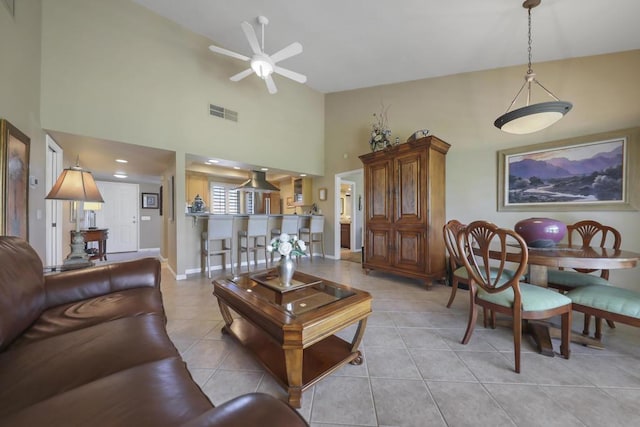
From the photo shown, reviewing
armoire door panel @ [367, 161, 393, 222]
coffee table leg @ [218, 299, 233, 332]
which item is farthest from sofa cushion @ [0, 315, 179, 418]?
armoire door panel @ [367, 161, 393, 222]

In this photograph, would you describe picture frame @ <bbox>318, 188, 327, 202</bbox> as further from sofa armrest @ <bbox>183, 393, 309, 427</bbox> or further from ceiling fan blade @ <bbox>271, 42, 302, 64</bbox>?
sofa armrest @ <bbox>183, 393, 309, 427</bbox>

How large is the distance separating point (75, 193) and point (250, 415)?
2.63 metres

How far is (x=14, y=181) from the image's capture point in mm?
1858

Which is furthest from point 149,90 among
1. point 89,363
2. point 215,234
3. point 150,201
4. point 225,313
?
point 150,201

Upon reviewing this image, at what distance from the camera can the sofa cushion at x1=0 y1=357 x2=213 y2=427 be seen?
61 centimetres

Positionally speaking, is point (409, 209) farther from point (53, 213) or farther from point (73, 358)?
point (53, 213)

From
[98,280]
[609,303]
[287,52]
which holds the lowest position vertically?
[609,303]

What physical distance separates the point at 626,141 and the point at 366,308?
3318 millimetres

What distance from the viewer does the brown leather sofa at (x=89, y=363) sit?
1.98 feet

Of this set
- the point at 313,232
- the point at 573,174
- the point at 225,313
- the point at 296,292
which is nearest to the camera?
the point at 296,292

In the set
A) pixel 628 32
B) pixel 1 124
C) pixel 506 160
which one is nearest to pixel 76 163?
pixel 1 124

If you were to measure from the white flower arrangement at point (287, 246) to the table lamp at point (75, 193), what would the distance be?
1803mm

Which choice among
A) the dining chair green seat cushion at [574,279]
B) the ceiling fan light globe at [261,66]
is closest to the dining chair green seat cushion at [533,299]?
the dining chair green seat cushion at [574,279]

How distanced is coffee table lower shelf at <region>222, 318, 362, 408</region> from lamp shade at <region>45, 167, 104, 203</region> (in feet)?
5.85
